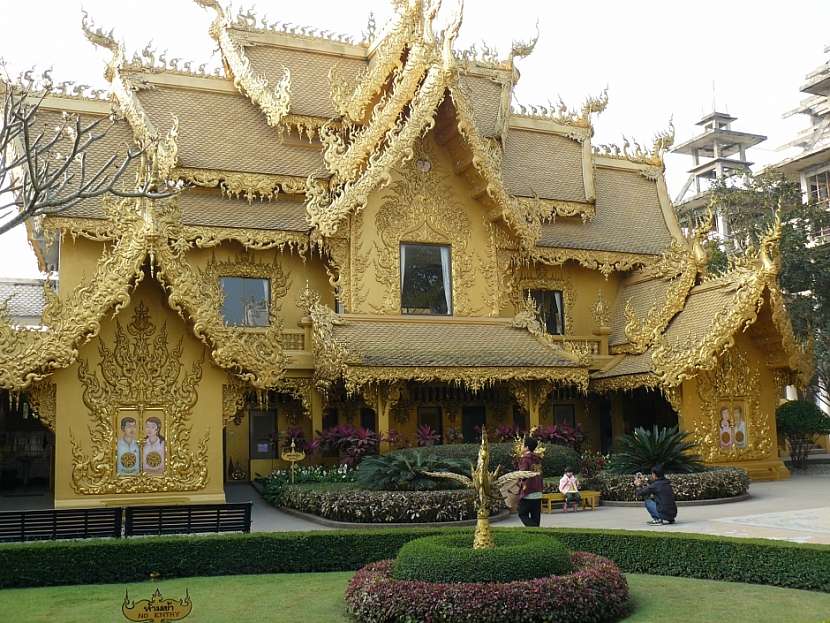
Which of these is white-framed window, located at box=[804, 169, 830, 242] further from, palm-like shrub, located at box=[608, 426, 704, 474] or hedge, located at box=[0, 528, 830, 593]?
hedge, located at box=[0, 528, 830, 593]

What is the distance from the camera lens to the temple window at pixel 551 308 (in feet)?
69.9

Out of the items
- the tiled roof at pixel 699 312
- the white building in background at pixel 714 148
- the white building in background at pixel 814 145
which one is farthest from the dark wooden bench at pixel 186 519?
the white building in background at pixel 714 148

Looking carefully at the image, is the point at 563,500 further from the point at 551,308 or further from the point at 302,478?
the point at 551,308

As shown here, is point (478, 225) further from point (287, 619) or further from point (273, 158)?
point (287, 619)

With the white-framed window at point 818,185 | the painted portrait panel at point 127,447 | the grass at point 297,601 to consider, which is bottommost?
the grass at point 297,601

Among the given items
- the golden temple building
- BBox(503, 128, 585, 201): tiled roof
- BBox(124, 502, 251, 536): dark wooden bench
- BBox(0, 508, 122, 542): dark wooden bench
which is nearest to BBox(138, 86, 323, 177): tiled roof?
the golden temple building

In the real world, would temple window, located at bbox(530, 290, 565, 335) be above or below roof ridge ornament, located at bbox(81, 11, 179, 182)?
A: below

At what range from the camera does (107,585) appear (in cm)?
945

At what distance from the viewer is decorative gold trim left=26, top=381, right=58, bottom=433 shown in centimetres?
1327

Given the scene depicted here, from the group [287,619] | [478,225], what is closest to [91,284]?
[287,619]

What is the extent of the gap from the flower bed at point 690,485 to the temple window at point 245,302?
6.86 meters

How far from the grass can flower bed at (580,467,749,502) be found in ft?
17.9

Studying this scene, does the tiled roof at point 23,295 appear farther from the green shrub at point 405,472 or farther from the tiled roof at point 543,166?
the tiled roof at point 543,166

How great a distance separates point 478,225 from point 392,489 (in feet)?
24.8
